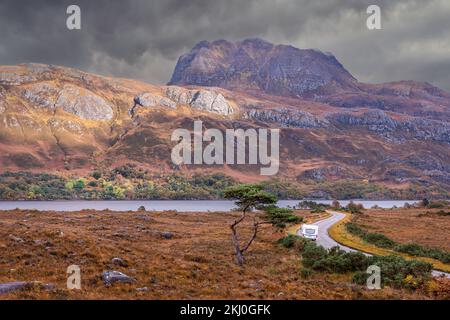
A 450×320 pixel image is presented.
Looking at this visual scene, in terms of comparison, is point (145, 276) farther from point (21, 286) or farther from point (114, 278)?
point (21, 286)

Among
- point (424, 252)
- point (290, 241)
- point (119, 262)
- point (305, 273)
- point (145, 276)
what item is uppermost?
point (145, 276)

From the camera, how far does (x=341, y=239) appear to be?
53281 millimetres

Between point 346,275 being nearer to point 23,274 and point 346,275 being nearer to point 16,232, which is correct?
point 23,274

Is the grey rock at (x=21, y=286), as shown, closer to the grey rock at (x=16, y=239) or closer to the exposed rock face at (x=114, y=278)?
the exposed rock face at (x=114, y=278)

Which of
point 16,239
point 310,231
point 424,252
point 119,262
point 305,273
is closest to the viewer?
point 119,262

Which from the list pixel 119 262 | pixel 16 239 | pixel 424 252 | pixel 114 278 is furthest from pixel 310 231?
pixel 114 278

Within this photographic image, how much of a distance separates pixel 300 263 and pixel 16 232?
88.3 ft

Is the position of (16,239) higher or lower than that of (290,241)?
higher

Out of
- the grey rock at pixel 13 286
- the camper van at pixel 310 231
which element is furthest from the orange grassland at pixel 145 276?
the camper van at pixel 310 231

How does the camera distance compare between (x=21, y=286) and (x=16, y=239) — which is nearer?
(x=21, y=286)

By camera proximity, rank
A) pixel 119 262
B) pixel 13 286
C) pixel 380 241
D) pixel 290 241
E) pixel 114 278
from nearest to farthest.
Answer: pixel 13 286 < pixel 114 278 < pixel 119 262 < pixel 290 241 < pixel 380 241

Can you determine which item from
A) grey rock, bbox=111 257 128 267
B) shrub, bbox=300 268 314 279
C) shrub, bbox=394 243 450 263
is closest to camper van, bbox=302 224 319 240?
shrub, bbox=394 243 450 263

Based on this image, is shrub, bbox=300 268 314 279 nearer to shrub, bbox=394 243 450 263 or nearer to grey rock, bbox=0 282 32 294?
shrub, bbox=394 243 450 263
